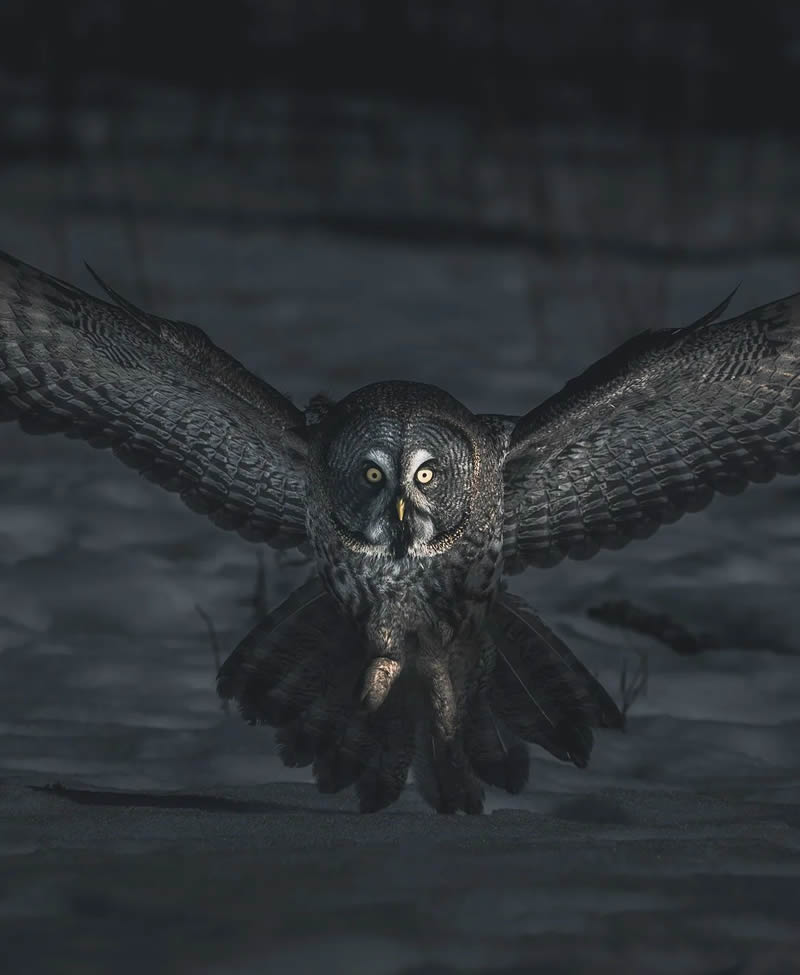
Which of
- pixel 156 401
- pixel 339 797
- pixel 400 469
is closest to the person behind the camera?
pixel 339 797

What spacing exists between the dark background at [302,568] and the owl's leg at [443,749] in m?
0.06

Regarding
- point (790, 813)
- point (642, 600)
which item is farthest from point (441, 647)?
point (642, 600)

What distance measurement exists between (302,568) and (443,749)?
1.65m

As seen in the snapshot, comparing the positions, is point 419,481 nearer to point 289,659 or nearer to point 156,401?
point 289,659

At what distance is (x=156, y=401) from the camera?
3639 millimetres

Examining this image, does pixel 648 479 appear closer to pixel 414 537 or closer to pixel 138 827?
pixel 414 537

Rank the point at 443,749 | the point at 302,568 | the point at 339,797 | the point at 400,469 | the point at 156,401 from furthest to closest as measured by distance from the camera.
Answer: the point at 302,568 < the point at 156,401 < the point at 400,469 < the point at 443,749 < the point at 339,797

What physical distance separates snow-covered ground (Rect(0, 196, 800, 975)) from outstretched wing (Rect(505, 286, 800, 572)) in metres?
0.40

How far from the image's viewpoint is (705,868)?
8.00 ft

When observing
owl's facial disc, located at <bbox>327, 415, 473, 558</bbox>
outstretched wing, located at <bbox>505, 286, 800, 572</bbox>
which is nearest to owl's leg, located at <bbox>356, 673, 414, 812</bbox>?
owl's facial disc, located at <bbox>327, 415, 473, 558</bbox>

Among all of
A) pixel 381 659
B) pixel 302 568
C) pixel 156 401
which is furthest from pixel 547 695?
pixel 302 568

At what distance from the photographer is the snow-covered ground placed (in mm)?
2139

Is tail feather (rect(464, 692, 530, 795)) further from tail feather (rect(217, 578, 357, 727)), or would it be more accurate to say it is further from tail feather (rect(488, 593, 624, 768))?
tail feather (rect(217, 578, 357, 727))

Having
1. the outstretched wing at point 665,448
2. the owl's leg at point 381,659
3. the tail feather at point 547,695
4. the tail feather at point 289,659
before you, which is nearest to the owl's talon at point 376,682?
the owl's leg at point 381,659
